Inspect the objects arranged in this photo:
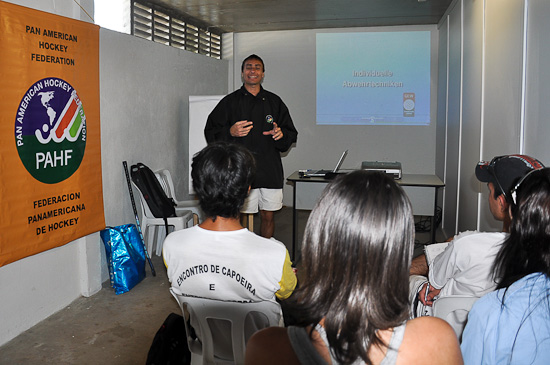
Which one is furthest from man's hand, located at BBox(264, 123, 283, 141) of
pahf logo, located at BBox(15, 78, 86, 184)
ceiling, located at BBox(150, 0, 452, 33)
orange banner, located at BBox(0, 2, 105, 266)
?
ceiling, located at BBox(150, 0, 452, 33)

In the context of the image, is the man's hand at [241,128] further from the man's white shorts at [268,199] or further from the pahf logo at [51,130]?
the pahf logo at [51,130]

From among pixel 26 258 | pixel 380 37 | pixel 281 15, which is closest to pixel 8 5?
pixel 26 258

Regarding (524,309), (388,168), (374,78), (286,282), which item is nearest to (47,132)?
(286,282)

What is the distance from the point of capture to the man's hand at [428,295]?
200 centimetres

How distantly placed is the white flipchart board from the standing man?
2.52ft

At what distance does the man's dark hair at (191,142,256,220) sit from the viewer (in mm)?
1856

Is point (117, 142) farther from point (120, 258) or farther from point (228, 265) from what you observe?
point (228, 265)

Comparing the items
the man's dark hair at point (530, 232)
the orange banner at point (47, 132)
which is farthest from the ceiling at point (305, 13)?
the man's dark hair at point (530, 232)

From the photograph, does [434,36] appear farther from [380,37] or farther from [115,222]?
[115,222]

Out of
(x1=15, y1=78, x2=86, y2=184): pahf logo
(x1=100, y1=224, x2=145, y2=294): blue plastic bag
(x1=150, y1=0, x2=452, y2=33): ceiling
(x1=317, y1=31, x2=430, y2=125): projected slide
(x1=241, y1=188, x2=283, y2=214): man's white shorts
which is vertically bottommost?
(x1=100, y1=224, x2=145, y2=294): blue plastic bag

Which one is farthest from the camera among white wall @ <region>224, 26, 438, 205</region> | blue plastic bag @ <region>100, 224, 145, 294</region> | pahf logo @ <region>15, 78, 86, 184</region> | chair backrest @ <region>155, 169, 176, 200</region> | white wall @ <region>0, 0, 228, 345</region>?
white wall @ <region>224, 26, 438, 205</region>

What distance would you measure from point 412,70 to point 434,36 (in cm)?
55

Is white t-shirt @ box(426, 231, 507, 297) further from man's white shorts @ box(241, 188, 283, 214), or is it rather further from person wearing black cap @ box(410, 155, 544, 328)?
man's white shorts @ box(241, 188, 283, 214)

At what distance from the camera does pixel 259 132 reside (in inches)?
173
